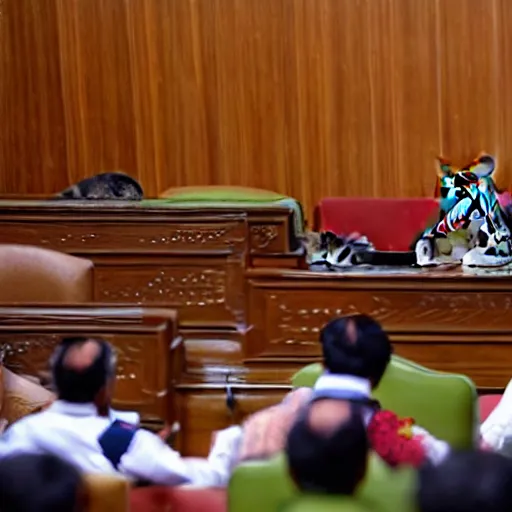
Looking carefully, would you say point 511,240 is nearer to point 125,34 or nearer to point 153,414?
point 153,414

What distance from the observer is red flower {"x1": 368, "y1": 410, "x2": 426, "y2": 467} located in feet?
5.72

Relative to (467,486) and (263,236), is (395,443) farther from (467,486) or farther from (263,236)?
Answer: (263,236)

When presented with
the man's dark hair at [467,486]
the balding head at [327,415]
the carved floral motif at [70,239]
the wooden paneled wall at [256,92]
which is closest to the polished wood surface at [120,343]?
the carved floral motif at [70,239]

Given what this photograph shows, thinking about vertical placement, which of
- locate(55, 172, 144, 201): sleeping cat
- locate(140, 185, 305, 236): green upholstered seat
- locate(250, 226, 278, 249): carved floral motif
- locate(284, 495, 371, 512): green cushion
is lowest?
locate(284, 495, 371, 512): green cushion

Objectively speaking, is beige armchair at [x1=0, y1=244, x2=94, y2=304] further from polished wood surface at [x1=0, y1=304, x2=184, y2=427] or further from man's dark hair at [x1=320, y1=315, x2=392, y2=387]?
man's dark hair at [x1=320, y1=315, x2=392, y2=387]

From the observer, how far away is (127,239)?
155 inches

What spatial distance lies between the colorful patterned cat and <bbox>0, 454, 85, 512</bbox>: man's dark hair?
110 inches

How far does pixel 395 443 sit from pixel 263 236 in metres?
2.27

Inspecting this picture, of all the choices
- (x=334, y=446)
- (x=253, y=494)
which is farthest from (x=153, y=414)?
(x=334, y=446)

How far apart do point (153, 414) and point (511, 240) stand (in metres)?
1.75

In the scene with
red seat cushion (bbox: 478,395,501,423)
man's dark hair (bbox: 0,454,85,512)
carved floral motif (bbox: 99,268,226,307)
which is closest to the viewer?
man's dark hair (bbox: 0,454,85,512)

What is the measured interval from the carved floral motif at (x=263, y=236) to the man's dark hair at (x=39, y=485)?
106 inches

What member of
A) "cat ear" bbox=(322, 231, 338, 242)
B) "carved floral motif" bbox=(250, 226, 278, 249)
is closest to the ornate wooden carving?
"carved floral motif" bbox=(250, 226, 278, 249)

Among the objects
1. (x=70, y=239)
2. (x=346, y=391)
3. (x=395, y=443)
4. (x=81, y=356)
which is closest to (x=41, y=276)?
(x=70, y=239)
